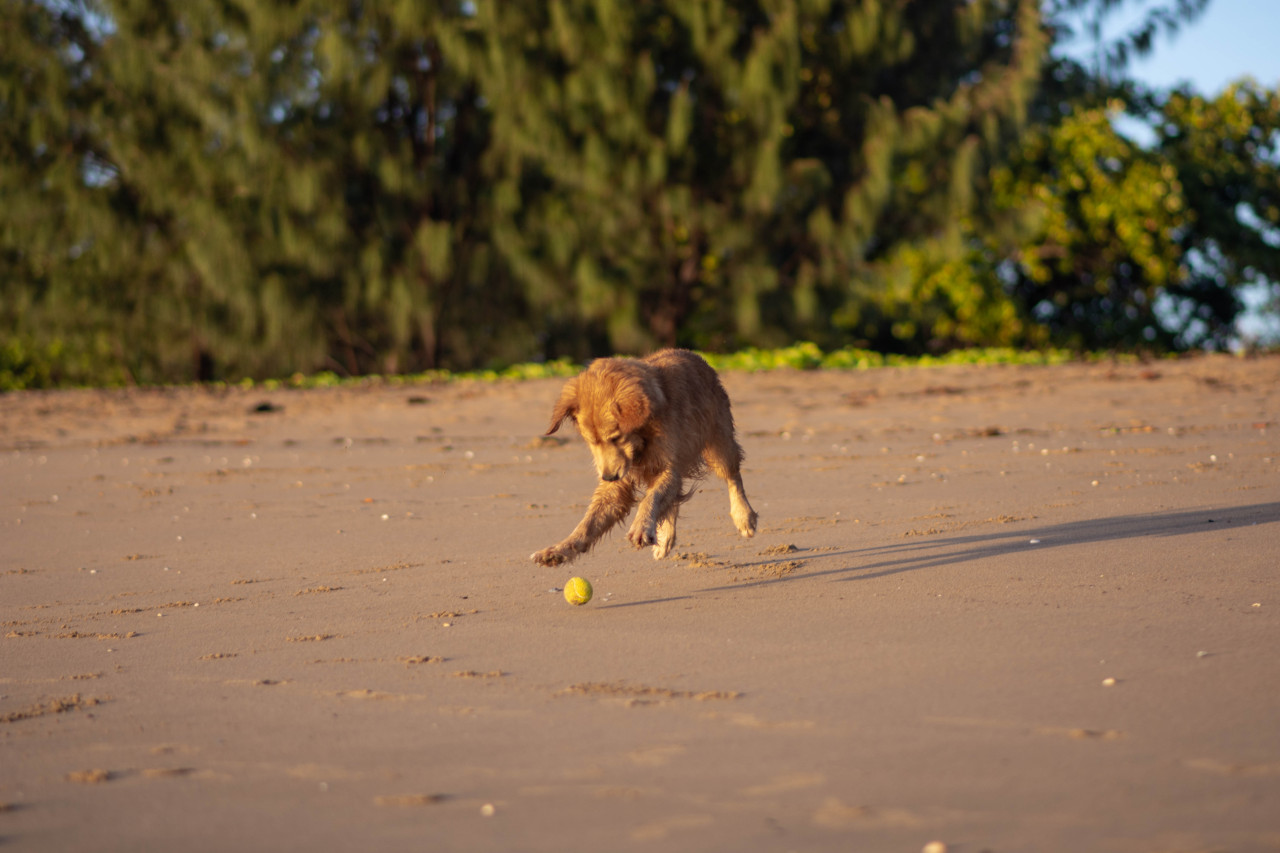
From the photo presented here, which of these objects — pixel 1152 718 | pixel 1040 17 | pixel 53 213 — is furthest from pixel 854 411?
pixel 53 213

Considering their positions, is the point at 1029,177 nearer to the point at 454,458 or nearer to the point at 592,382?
the point at 454,458

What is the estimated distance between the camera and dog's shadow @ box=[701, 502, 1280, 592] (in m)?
6.45

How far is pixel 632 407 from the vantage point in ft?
20.9

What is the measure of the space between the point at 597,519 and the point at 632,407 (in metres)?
0.60

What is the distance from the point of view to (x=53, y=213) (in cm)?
2392

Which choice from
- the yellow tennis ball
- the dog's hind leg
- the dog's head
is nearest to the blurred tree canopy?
the dog's hind leg

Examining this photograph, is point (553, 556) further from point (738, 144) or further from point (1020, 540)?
point (738, 144)

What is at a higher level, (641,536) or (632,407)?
(632,407)

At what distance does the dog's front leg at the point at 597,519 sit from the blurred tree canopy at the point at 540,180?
15.5 meters

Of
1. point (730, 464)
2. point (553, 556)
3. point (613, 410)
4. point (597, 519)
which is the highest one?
point (613, 410)

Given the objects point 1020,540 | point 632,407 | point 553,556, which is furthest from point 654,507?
point 1020,540

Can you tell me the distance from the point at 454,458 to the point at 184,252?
46.0 ft

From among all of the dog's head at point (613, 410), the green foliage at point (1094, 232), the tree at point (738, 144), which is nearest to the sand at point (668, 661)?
the dog's head at point (613, 410)

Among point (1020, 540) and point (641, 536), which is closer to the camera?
point (641, 536)
